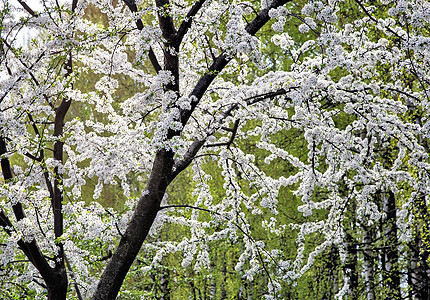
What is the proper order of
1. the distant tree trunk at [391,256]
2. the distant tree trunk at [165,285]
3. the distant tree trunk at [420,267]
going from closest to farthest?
the distant tree trunk at [420,267] < the distant tree trunk at [391,256] < the distant tree trunk at [165,285]

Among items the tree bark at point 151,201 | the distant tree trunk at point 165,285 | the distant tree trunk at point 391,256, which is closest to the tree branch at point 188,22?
the tree bark at point 151,201

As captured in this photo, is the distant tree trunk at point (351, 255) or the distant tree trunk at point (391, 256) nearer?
the distant tree trunk at point (391, 256)

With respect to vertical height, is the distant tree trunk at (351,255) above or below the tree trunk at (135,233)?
above

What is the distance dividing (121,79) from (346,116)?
7.88 metres

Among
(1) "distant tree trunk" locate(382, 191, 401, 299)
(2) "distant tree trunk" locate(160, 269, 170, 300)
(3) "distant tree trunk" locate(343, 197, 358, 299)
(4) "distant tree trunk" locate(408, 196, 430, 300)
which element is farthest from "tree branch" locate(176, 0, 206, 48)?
(2) "distant tree trunk" locate(160, 269, 170, 300)

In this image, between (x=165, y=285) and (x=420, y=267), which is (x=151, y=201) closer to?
(x=420, y=267)

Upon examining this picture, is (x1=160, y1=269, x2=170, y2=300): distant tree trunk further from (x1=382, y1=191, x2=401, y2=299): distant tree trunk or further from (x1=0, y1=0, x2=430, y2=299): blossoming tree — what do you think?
(x1=0, y1=0, x2=430, y2=299): blossoming tree

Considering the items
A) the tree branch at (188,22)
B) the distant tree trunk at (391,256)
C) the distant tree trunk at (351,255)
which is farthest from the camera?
the distant tree trunk at (351,255)

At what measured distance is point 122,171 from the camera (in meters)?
5.03

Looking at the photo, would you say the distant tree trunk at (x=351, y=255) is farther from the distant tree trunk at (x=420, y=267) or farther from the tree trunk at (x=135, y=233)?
the tree trunk at (x=135, y=233)

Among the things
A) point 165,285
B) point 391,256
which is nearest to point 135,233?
point 391,256

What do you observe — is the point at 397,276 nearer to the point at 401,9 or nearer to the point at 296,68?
the point at 296,68

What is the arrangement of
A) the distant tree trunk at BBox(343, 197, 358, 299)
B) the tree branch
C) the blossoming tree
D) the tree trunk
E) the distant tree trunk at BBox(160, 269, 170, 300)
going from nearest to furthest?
the blossoming tree
the tree trunk
the tree branch
the distant tree trunk at BBox(343, 197, 358, 299)
the distant tree trunk at BBox(160, 269, 170, 300)

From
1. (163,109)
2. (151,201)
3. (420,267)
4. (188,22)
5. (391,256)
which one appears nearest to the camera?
(163,109)
